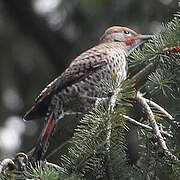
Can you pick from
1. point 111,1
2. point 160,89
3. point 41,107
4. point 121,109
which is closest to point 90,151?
point 121,109

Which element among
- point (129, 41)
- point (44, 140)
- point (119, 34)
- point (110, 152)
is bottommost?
point (110, 152)

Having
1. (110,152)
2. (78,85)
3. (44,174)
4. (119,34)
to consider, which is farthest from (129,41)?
(44,174)

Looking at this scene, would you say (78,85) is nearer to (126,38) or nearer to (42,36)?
(126,38)

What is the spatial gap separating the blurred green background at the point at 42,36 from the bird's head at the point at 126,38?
1028 millimetres

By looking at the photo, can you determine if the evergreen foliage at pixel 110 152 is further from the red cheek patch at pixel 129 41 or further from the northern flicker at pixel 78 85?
the red cheek patch at pixel 129 41

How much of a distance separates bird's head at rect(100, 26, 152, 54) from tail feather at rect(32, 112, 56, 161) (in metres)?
1.30

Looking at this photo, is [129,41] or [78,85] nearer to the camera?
[78,85]

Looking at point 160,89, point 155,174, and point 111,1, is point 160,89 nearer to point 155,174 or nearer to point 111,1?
point 155,174

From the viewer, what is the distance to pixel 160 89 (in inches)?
121

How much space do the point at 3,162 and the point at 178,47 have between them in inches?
45.3

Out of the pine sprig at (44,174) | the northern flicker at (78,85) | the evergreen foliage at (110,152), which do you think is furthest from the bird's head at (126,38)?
the pine sprig at (44,174)

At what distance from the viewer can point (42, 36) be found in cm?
859

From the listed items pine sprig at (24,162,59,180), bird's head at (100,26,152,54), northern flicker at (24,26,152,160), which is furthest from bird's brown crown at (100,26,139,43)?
pine sprig at (24,162,59,180)

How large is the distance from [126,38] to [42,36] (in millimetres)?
3399
